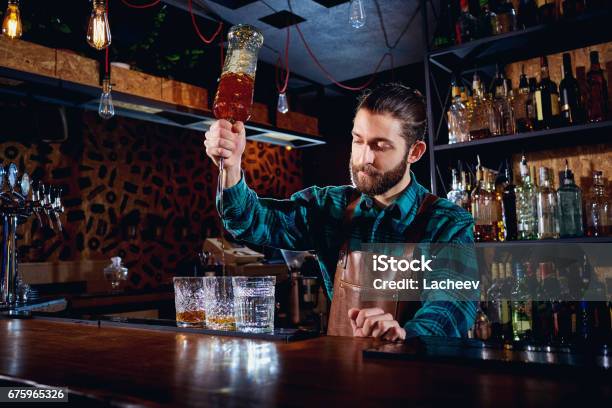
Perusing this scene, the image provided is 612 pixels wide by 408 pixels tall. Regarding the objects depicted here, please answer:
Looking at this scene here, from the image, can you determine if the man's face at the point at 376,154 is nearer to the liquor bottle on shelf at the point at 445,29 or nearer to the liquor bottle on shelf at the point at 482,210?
the liquor bottle on shelf at the point at 482,210

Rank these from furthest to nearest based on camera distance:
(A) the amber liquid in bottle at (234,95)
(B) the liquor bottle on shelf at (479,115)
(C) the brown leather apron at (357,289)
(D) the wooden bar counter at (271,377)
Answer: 1. (B) the liquor bottle on shelf at (479,115)
2. (C) the brown leather apron at (357,289)
3. (A) the amber liquid in bottle at (234,95)
4. (D) the wooden bar counter at (271,377)

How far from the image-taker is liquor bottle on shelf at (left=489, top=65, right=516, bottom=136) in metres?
2.72

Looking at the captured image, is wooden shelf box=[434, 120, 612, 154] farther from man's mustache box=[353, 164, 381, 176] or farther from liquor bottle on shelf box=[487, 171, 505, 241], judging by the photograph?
man's mustache box=[353, 164, 381, 176]

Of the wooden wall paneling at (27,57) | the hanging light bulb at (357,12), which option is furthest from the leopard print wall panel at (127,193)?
the hanging light bulb at (357,12)

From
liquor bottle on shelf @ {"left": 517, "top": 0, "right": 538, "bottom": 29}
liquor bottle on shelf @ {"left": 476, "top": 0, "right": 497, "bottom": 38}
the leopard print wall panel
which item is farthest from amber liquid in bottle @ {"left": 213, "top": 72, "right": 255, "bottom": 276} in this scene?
the leopard print wall panel

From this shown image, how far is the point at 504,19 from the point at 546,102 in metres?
0.49

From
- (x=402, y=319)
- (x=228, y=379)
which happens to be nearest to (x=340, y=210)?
(x=402, y=319)

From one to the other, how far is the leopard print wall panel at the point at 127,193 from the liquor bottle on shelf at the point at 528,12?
13.6ft

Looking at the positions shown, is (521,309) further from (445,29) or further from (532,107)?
(445,29)

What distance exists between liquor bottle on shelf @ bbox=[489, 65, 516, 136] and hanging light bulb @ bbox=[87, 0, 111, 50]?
191 cm

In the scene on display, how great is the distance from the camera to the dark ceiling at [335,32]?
4309 mm

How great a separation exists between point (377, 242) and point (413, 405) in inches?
44.6

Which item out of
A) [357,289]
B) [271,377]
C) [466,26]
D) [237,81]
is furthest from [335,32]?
[271,377]

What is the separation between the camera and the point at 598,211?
2.54 m
